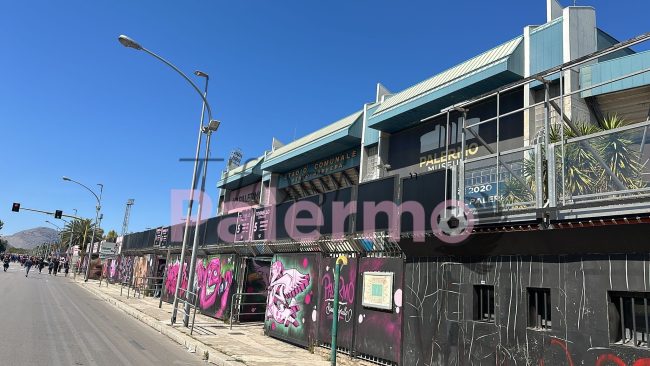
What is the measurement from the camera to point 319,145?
70.3ft

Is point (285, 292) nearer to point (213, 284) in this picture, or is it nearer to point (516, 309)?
point (213, 284)

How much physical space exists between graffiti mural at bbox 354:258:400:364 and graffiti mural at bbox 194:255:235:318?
7.98m

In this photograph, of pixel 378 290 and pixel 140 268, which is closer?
pixel 378 290

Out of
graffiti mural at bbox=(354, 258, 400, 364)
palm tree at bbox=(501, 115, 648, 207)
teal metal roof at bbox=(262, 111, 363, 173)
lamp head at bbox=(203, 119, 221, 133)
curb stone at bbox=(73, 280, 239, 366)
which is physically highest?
teal metal roof at bbox=(262, 111, 363, 173)

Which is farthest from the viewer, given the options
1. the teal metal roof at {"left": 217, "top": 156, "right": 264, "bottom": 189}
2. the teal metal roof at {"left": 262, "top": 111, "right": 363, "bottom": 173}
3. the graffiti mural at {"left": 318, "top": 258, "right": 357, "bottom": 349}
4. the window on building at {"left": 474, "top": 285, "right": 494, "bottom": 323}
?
the teal metal roof at {"left": 217, "top": 156, "right": 264, "bottom": 189}

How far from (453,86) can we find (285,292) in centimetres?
846

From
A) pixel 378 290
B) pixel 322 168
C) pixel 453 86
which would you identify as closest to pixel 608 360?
pixel 378 290

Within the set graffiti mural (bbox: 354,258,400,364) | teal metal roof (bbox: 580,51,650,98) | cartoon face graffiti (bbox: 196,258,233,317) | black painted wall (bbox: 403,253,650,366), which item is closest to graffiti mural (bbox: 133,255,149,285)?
cartoon face graffiti (bbox: 196,258,233,317)

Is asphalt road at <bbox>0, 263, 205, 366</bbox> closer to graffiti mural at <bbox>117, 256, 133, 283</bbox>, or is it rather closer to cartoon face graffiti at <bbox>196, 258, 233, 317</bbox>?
cartoon face graffiti at <bbox>196, 258, 233, 317</bbox>

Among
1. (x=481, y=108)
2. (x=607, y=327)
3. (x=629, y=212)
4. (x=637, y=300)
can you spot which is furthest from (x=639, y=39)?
(x=481, y=108)

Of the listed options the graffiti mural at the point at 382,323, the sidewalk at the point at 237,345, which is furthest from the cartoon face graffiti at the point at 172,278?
the graffiti mural at the point at 382,323

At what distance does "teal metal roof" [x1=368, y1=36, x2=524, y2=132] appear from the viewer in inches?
515

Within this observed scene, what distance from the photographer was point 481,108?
14859 millimetres

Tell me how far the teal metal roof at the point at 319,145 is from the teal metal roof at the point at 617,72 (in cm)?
950
